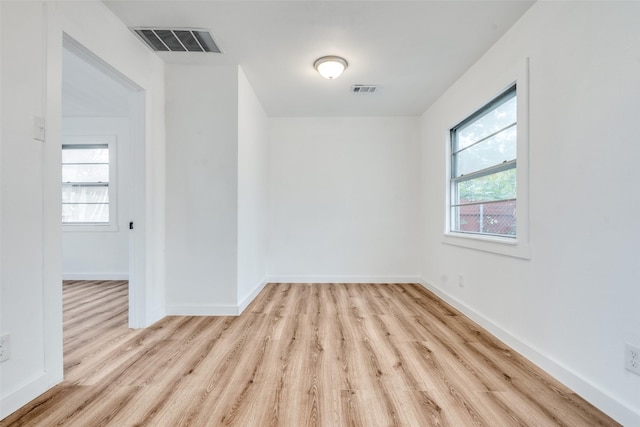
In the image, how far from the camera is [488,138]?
2688mm

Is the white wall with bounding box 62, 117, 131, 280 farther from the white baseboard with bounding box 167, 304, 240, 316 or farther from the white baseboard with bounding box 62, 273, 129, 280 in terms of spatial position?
the white baseboard with bounding box 167, 304, 240, 316

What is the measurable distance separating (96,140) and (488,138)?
542cm

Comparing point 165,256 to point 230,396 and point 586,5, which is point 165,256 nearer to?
point 230,396

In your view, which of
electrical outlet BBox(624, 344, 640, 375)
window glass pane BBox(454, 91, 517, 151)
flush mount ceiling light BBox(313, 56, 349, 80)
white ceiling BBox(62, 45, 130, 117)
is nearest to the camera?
electrical outlet BBox(624, 344, 640, 375)

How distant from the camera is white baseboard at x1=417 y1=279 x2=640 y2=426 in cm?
135

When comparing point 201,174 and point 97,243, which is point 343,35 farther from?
point 97,243

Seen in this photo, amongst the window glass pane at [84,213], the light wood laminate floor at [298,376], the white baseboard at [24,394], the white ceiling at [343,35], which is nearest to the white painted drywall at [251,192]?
the white ceiling at [343,35]

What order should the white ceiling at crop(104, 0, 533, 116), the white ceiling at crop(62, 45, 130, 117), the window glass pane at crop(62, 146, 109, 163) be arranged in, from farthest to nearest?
1. the window glass pane at crop(62, 146, 109, 163)
2. the white ceiling at crop(62, 45, 130, 117)
3. the white ceiling at crop(104, 0, 533, 116)

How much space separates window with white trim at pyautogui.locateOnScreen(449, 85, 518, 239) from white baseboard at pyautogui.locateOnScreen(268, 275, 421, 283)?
1.22 m

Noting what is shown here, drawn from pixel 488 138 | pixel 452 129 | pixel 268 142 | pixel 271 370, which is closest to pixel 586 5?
pixel 488 138

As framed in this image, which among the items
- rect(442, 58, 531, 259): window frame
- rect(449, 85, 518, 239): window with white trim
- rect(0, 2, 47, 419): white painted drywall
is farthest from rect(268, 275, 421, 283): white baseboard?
rect(0, 2, 47, 419): white painted drywall

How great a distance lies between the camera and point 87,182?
14.7ft

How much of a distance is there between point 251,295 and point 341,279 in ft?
4.81

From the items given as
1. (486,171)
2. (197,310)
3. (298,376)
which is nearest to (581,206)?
(486,171)
